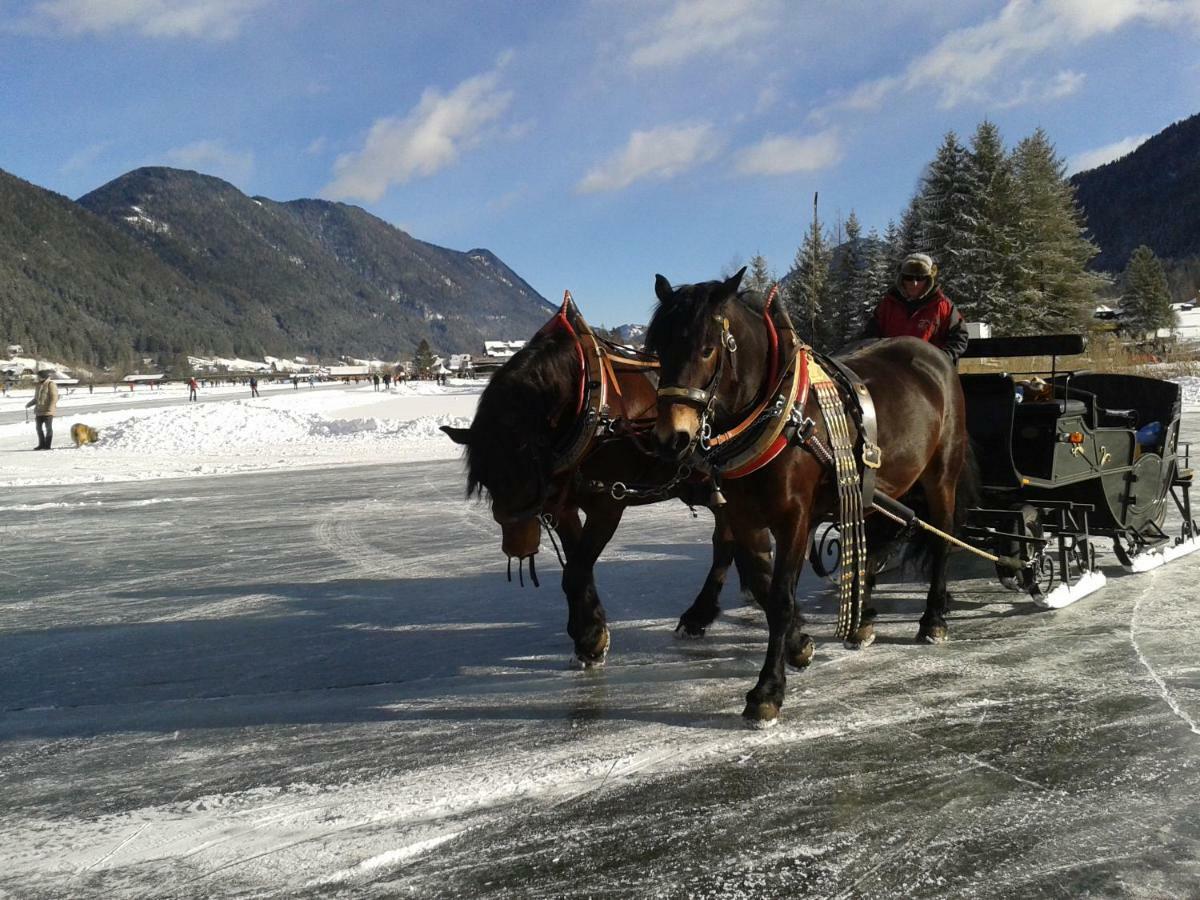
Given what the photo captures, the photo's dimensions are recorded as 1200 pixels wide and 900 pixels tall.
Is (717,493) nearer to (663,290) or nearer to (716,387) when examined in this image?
(716,387)

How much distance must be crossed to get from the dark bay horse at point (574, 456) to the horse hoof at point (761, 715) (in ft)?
2.98

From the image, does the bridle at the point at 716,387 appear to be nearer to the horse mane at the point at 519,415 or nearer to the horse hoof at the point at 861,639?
the horse mane at the point at 519,415

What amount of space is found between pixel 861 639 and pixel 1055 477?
1977mm

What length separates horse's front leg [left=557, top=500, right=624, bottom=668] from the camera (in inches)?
182

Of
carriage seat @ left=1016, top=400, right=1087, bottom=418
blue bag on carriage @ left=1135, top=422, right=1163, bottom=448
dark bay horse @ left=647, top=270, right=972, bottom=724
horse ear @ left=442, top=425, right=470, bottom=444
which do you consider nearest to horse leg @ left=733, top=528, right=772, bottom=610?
dark bay horse @ left=647, top=270, right=972, bottom=724

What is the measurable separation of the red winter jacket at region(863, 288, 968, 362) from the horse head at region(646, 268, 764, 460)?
2.67 meters

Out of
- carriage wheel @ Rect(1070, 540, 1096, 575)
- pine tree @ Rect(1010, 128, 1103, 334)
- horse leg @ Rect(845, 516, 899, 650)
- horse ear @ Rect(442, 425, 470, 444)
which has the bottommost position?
carriage wheel @ Rect(1070, 540, 1096, 575)

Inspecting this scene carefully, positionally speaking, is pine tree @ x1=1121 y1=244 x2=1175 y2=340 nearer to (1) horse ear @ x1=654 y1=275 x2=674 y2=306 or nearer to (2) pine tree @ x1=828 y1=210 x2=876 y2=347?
(2) pine tree @ x1=828 y1=210 x2=876 y2=347

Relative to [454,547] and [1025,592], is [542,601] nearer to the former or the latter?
[454,547]

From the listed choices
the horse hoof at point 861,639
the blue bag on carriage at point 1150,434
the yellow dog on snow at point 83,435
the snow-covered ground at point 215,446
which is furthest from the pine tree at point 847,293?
the horse hoof at point 861,639

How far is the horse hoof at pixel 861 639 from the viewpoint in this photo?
4.93 metres

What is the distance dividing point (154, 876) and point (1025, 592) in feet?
17.6

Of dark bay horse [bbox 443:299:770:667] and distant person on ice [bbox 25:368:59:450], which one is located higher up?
distant person on ice [bbox 25:368:59:450]

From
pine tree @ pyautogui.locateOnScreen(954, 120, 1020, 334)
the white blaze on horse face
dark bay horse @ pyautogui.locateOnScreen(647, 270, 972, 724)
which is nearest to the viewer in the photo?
the white blaze on horse face
